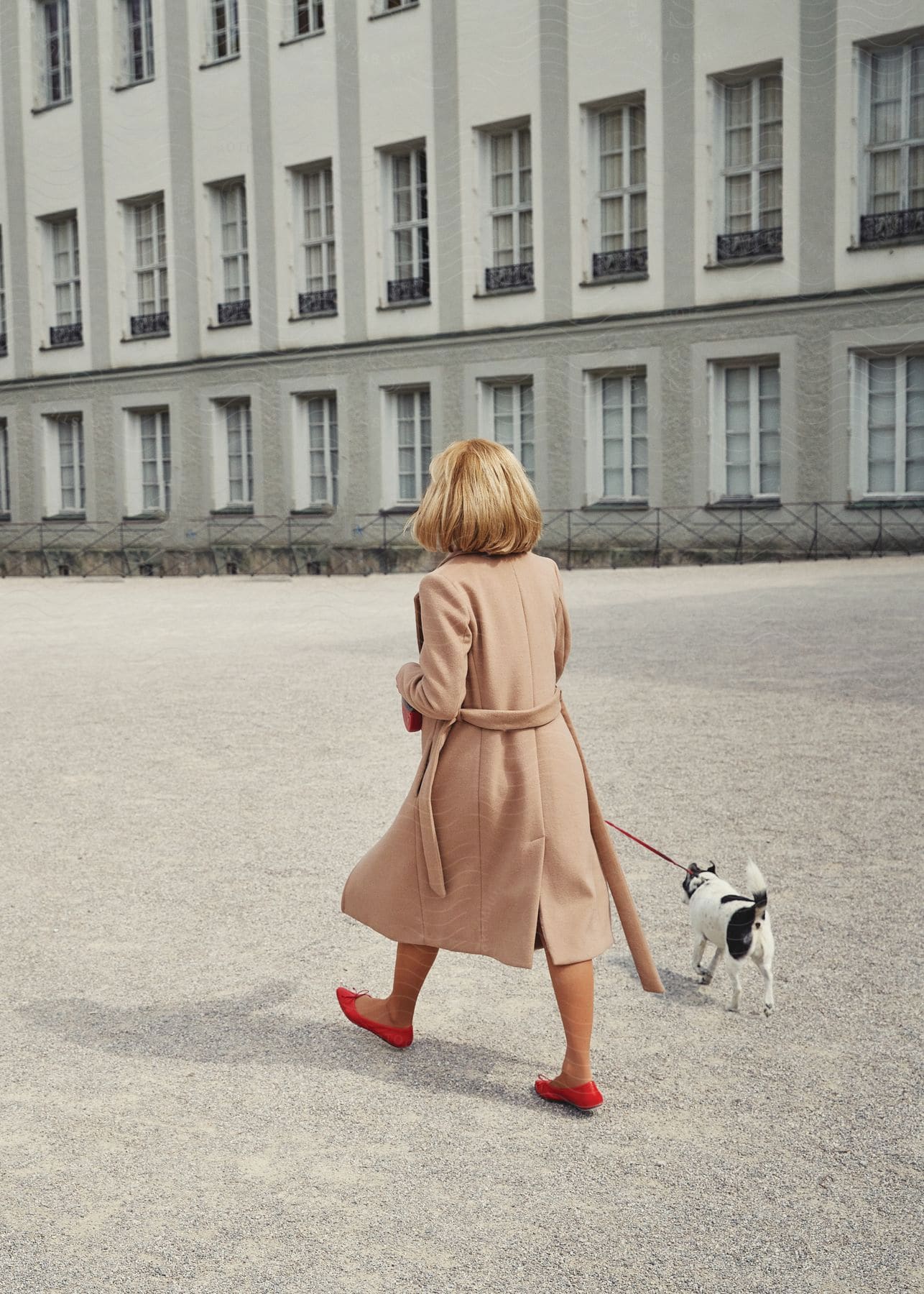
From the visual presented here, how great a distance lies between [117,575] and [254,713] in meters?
20.0

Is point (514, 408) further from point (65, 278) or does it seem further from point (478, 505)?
point (478, 505)

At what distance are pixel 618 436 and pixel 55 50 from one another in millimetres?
15177

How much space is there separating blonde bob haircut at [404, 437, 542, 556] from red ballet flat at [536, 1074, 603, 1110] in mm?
1177

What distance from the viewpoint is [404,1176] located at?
9.91 ft

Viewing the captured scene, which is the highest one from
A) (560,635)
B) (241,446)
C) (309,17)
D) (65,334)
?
(309,17)

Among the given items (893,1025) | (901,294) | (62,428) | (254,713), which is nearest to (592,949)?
(893,1025)

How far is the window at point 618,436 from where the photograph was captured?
23.0 meters

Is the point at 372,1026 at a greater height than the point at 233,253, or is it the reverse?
the point at 233,253

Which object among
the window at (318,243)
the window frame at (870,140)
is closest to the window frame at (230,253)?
the window at (318,243)

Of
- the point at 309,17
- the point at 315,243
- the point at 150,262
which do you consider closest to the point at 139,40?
the point at 150,262

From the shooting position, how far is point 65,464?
102 feet

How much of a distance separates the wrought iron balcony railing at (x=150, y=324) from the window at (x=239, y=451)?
2.25m

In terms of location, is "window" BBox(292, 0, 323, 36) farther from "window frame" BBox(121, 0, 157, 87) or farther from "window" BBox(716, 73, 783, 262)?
"window" BBox(716, 73, 783, 262)

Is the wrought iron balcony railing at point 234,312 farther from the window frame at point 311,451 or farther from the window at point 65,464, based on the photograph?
the window at point 65,464
